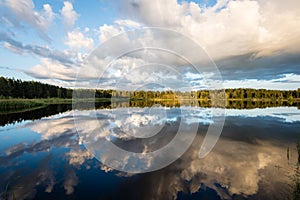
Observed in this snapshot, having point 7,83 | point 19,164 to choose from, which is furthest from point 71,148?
point 7,83

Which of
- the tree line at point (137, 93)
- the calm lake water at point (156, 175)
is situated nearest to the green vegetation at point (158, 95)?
the tree line at point (137, 93)

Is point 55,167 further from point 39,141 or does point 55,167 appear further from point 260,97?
point 260,97

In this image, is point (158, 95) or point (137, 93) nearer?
point (158, 95)

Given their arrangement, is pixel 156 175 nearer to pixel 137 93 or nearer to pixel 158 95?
pixel 158 95

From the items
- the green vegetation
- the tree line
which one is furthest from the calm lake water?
the green vegetation

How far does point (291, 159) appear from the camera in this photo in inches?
312

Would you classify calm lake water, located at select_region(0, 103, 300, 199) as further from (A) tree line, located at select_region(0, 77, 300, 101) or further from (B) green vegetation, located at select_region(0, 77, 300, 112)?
(B) green vegetation, located at select_region(0, 77, 300, 112)

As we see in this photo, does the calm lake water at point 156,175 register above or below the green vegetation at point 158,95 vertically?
below

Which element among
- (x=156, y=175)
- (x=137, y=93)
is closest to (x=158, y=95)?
(x=137, y=93)

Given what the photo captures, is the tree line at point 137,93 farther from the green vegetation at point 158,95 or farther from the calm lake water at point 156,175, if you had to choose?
the calm lake water at point 156,175

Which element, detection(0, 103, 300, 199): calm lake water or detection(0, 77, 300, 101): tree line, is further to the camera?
detection(0, 77, 300, 101): tree line

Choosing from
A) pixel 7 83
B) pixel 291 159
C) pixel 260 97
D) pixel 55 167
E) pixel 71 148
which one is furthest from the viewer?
pixel 260 97

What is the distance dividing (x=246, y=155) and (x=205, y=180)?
3.80 m

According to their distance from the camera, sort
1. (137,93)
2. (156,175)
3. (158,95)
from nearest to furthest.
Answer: (156,175), (158,95), (137,93)
